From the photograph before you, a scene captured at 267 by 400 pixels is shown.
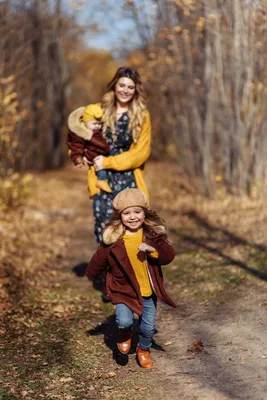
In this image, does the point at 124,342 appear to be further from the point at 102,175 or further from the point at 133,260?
the point at 102,175

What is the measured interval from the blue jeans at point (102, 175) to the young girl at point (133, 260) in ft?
4.51

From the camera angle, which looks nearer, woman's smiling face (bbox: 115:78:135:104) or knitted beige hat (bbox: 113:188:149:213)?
knitted beige hat (bbox: 113:188:149:213)

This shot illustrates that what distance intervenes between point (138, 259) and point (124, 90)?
5.83 feet

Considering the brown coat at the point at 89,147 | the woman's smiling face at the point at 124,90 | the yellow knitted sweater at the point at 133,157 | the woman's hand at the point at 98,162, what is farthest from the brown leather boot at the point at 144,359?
the woman's smiling face at the point at 124,90

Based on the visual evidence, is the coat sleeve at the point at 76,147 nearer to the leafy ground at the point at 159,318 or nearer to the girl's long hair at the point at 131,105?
the girl's long hair at the point at 131,105

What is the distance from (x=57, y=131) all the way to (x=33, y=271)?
39.2ft

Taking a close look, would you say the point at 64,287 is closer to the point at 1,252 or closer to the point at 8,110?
the point at 1,252

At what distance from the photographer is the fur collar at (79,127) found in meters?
5.57

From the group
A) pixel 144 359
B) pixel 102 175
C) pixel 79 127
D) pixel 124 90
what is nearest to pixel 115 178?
pixel 102 175

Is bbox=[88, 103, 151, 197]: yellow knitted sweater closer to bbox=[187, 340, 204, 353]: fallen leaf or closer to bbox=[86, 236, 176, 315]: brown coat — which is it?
Answer: bbox=[86, 236, 176, 315]: brown coat

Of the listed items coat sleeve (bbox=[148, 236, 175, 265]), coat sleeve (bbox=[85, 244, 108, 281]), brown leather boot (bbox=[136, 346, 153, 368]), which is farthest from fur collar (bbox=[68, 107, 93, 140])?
brown leather boot (bbox=[136, 346, 153, 368])

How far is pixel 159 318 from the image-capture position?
5777 mm

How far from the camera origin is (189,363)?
457 cm

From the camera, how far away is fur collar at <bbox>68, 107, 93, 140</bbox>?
18.3ft
